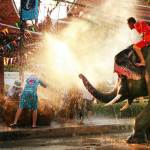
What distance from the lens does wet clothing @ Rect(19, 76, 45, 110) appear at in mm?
15016

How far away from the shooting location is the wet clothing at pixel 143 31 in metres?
11.5

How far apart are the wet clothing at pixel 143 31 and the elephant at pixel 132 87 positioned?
14cm

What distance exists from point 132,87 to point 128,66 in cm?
52

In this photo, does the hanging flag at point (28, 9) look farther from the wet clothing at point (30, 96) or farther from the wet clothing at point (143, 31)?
the wet clothing at point (143, 31)

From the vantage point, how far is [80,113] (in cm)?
1794

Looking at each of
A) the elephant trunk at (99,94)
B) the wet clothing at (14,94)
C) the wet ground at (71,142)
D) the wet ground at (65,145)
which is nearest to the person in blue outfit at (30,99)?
the wet ground at (71,142)

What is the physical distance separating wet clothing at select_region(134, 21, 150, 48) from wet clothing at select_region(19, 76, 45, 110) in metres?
4.36

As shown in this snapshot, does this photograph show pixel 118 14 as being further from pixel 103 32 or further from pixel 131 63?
pixel 131 63

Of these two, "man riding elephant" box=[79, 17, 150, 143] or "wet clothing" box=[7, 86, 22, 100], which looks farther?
"wet clothing" box=[7, 86, 22, 100]

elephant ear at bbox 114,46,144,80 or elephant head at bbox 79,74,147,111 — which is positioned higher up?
elephant ear at bbox 114,46,144,80

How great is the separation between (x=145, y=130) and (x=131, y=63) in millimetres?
1457

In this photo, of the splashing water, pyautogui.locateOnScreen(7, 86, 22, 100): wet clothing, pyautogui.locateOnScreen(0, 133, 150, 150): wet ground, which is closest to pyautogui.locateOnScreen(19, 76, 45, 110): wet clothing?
pyautogui.locateOnScreen(7, 86, 22, 100): wet clothing

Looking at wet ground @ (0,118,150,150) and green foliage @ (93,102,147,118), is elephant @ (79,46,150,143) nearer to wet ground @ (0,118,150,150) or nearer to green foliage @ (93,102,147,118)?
wet ground @ (0,118,150,150)

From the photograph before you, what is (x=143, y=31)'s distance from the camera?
37.8ft
